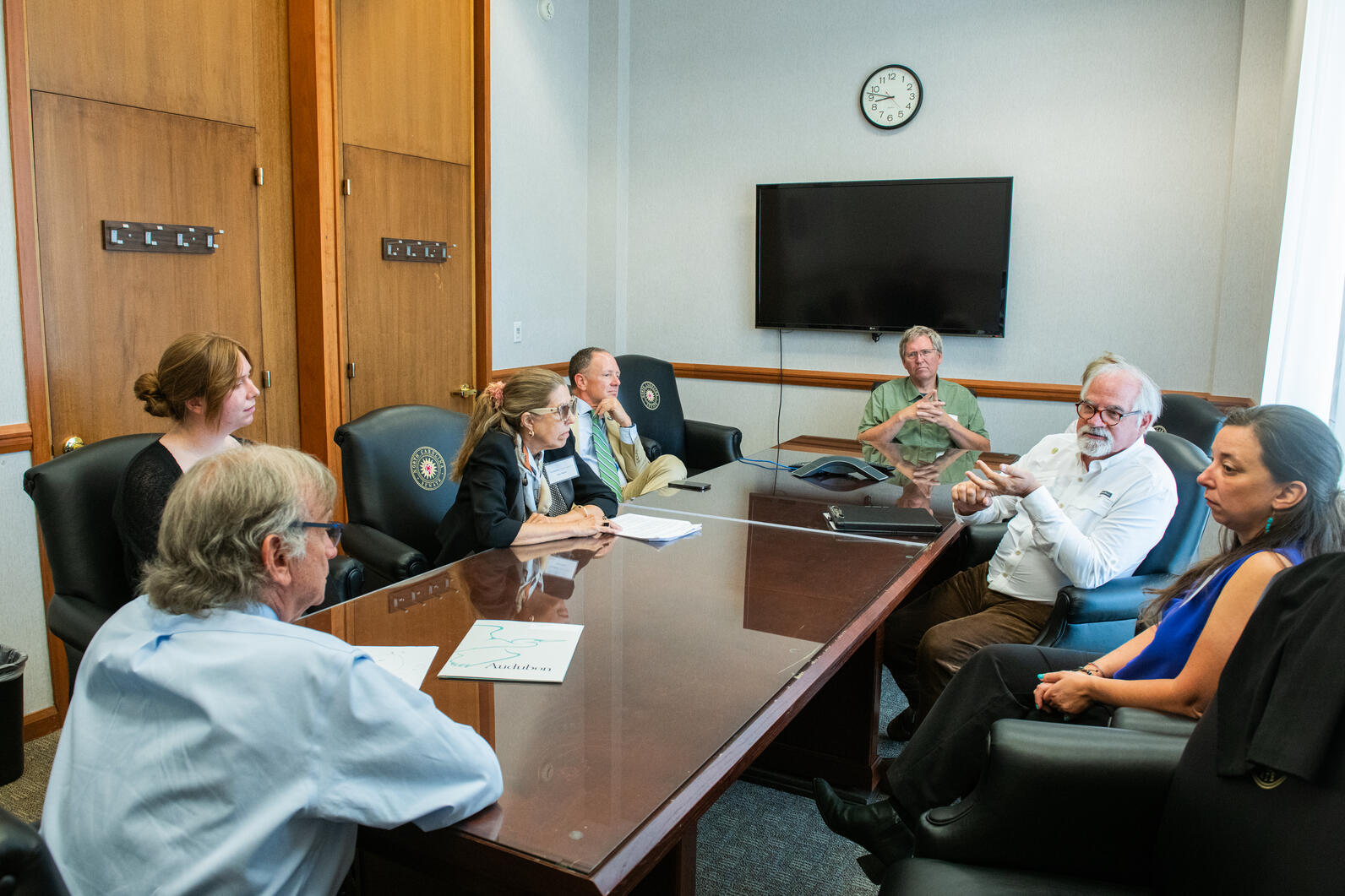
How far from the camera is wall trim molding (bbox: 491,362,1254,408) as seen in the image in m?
4.58

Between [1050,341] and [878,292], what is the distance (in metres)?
0.86

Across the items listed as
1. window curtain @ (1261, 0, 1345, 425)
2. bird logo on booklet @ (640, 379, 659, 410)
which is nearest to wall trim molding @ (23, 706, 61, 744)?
bird logo on booklet @ (640, 379, 659, 410)

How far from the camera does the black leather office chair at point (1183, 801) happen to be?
112cm

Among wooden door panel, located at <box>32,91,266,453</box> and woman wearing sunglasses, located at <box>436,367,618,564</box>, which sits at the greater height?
wooden door panel, located at <box>32,91,266,453</box>

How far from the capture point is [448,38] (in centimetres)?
423

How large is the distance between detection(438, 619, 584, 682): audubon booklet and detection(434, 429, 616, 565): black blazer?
22.6 inches

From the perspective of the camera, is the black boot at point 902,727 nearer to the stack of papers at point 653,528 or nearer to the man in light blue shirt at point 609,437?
the stack of papers at point 653,528

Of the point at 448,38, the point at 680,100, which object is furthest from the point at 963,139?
the point at 448,38

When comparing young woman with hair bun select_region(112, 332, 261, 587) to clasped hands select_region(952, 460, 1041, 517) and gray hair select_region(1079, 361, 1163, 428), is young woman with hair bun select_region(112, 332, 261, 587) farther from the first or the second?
gray hair select_region(1079, 361, 1163, 428)

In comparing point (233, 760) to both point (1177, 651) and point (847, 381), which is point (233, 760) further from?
point (847, 381)

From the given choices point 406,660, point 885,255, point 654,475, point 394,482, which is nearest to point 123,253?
point 394,482

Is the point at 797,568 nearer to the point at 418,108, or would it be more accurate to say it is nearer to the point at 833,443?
the point at 833,443

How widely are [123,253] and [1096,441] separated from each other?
2.93 meters

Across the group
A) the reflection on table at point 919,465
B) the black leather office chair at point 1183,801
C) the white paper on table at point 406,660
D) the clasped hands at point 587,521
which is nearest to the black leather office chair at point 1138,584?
the reflection on table at point 919,465
